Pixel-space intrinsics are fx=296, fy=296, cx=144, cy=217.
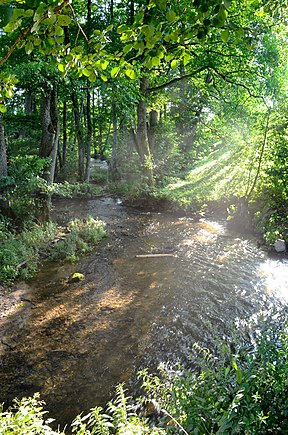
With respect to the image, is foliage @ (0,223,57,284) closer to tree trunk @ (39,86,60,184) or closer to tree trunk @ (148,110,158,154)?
tree trunk @ (39,86,60,184)

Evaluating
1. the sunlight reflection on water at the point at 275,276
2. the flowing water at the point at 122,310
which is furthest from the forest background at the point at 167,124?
the sunlight reflection on water at the point at 275,276

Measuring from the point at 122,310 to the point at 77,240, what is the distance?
3.90 meters

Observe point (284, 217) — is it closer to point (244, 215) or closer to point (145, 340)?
point (244, 215)

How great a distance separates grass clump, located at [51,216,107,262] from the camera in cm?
916

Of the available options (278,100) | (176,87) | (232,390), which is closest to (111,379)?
(232,390)

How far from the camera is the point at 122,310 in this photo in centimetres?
662

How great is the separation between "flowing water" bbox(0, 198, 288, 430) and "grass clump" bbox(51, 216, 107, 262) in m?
0.36

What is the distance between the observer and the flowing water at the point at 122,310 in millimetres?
4824

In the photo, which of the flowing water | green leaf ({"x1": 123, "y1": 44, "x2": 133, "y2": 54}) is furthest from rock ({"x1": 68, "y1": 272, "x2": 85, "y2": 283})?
green leaf ({"x1": 123, "y1": 44, "x2": 133, "y2": 54})

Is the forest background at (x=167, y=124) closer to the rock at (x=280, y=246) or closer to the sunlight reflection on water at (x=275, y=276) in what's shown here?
the rock at (x=280, y=246)

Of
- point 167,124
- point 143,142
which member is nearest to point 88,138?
point 143,142

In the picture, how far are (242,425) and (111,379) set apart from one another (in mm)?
2974

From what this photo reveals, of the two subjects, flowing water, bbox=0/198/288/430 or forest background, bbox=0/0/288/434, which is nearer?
forest background, bbox=0/0/288/434

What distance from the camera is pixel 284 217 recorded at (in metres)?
10.1
